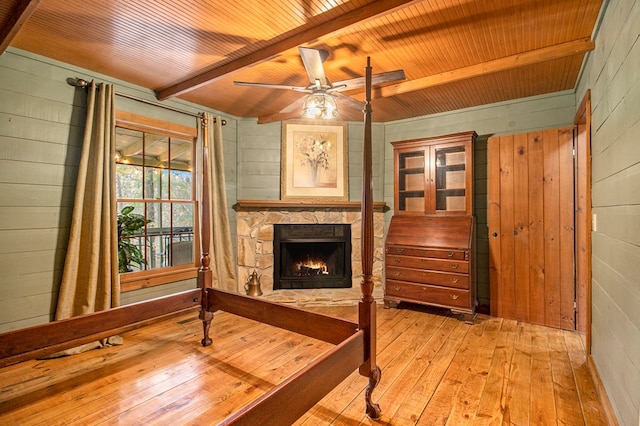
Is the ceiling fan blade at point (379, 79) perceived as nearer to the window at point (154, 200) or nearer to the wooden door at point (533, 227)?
Answer: the wooden door at point (533, 227)

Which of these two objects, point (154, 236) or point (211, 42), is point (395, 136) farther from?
point (154, 236)

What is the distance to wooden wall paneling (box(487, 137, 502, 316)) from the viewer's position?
352 centimetres

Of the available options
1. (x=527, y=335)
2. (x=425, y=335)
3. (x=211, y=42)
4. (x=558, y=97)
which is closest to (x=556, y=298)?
(x=527, y=335)

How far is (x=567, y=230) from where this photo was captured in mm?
3148

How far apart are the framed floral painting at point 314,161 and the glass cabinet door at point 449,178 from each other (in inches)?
45.3

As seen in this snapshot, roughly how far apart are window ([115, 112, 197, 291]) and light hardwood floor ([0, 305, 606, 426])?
72 cm

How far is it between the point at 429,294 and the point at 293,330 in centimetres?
200

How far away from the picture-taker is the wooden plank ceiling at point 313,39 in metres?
1.96

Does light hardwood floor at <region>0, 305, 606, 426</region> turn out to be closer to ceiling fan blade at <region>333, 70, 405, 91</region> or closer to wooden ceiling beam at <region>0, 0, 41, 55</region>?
ceiling fan blade at <region>333, 70, 405, 91</region>

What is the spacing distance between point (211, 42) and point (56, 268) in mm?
2298

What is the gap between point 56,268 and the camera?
2707 millimetres

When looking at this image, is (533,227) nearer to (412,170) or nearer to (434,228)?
(434,228)

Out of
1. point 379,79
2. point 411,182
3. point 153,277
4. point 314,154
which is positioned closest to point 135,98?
point 153,277

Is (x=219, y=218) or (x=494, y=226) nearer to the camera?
(x=494, y=226)
